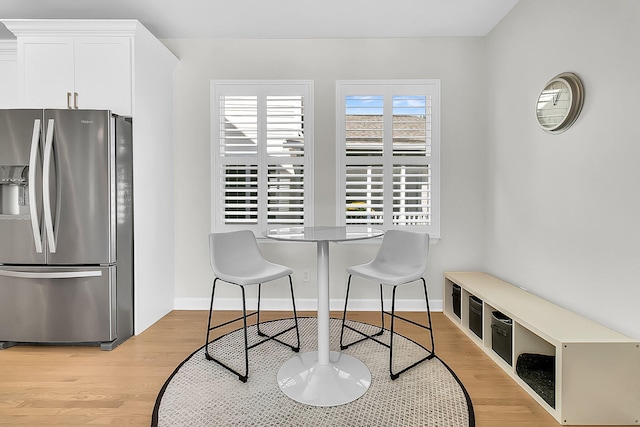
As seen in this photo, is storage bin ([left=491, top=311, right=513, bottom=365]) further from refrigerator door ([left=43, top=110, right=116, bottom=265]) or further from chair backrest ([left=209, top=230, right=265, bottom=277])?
refrigerator door ([left=43, top=110, right=116, bottom=265])

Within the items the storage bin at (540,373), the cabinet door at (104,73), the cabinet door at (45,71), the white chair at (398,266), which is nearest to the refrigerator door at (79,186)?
the cabinet door at (104,73)

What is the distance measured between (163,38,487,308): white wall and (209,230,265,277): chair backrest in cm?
69

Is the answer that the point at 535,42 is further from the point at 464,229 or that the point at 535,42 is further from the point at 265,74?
the point at 265,74

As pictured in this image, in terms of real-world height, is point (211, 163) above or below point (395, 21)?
below

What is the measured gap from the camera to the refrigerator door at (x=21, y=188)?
7.59 feet

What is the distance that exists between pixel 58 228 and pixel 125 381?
1.26 metres

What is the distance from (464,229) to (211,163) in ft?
8.67

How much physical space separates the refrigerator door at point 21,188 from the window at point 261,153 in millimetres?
1330

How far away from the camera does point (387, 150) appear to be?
313 cm

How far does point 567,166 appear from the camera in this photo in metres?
2.07

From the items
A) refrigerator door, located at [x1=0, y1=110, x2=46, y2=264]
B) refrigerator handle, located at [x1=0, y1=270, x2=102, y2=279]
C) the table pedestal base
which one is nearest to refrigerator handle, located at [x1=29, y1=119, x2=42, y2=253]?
refrigerator door, located at [x1=0, y1=110, x2=46, y2=264]

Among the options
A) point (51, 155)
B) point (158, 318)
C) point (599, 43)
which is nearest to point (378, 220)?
point (599, 43)

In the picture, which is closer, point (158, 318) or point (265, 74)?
point (158, 318)

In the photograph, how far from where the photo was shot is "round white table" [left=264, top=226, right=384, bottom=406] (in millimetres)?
1779
